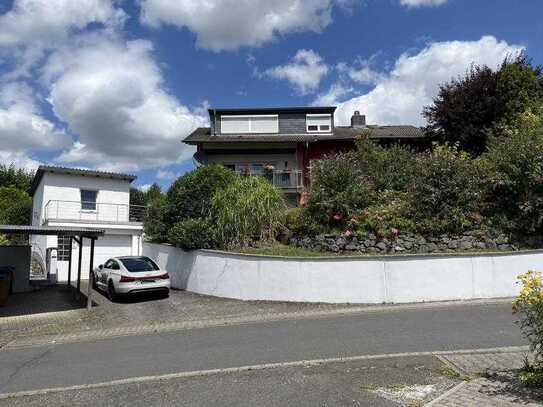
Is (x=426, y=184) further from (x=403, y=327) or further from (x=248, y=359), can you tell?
(x=248, y=359)

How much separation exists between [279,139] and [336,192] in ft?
35.3

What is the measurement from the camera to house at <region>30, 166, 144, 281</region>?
23.4m

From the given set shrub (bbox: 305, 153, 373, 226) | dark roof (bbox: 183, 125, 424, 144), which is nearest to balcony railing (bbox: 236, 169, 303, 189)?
dark roof (bbox: 183, 125, 424, 144)

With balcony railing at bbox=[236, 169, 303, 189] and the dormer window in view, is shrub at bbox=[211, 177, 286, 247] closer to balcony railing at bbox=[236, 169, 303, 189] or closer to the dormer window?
balcony railing at bbox=[236, 169, 303, 189]

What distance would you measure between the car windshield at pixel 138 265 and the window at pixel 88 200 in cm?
1226

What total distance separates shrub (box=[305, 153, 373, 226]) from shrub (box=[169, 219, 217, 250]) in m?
3.69

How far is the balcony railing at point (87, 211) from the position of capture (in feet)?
82.1

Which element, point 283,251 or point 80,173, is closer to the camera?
point 283,251

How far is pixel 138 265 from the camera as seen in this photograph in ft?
50.5

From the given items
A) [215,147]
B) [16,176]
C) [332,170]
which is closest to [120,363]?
[332,170]

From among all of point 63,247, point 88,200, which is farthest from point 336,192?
point 88,200

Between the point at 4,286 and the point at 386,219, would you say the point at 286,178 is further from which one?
the point at 4,286

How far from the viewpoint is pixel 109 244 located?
2455cm

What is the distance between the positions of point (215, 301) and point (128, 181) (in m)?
16.4
